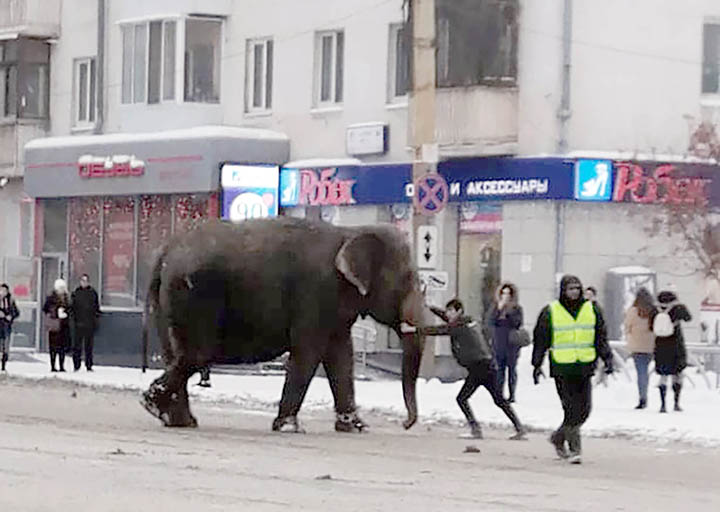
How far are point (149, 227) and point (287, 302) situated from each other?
21.4m

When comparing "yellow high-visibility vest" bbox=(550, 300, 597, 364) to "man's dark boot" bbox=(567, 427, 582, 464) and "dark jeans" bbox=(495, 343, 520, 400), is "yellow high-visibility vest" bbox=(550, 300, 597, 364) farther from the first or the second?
"dark jeans" bbox=(495, 343, 520, 400)

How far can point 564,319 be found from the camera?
66.5 feet

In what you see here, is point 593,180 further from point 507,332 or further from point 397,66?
point 507,332

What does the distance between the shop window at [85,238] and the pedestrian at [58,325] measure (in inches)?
285

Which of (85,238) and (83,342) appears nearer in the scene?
(83,342)

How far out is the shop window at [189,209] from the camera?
42.8 metres

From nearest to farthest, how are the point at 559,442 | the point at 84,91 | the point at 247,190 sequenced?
the point at 559,442, the point at 247,190, the point at 84,91

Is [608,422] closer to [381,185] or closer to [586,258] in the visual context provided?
[586,258]

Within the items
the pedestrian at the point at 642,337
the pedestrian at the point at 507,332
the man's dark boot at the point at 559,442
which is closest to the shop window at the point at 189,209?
the pedestrian at the point at 507,332

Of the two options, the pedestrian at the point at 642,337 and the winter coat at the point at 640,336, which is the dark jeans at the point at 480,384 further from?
the winter coat at the point at 640,336

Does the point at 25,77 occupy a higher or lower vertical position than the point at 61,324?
higher

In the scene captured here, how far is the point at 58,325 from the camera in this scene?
38031 millimetres

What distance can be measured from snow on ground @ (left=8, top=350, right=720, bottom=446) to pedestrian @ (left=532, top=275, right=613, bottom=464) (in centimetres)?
413

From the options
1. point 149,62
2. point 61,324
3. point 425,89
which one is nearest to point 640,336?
point 425,89
